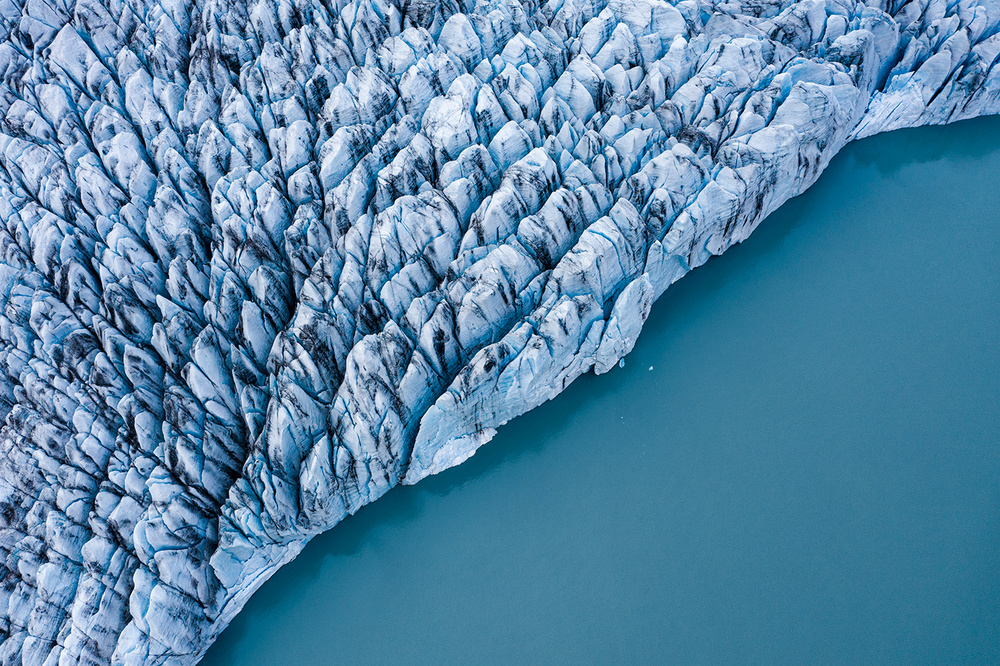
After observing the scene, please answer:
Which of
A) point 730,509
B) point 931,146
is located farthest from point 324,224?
point 931,146

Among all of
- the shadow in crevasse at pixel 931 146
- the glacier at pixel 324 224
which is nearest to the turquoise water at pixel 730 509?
the glacier at pixel 324 224

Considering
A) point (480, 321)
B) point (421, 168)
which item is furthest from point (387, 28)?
point (480, 321)

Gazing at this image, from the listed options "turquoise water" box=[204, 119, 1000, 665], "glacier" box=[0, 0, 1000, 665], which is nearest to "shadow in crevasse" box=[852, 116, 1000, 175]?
"glacier" box=[0, 0, 1000, 665]

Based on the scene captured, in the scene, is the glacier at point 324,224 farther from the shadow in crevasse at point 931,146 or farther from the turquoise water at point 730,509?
the turquoise water at point 730,509

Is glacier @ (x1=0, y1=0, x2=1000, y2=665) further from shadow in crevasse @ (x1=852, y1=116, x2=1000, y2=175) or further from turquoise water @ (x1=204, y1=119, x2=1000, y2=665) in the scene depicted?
turquoise water @ (x1=204, y1=119, x2=1000, y2=665)

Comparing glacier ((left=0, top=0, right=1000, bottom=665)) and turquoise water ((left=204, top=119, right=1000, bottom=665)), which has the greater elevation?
glacier ((left=0, top=0, right=1000, bottom=665))

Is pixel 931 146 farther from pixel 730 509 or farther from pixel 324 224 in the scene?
pixel 324 224
